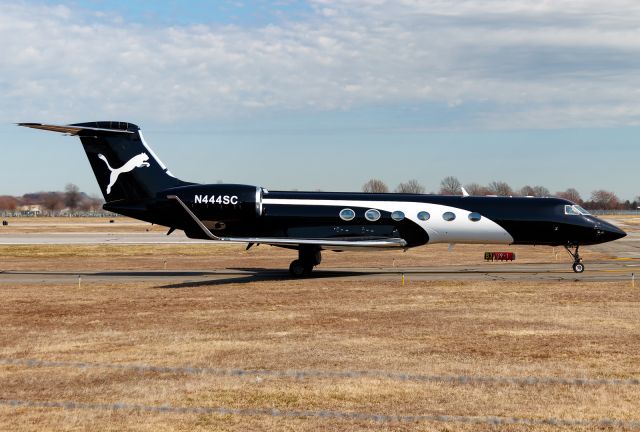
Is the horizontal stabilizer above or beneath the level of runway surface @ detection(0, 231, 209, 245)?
above

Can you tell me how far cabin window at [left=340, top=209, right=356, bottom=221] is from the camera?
33625mm

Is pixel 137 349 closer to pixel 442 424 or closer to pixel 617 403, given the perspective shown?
pixel 442 424

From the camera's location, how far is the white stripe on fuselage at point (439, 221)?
33.8 metres

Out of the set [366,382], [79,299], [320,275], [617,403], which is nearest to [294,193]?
[320,275]

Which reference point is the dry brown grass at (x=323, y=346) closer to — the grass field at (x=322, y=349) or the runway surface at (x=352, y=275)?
the grass field at (x=322, y=349)

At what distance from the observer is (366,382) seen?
543 inches

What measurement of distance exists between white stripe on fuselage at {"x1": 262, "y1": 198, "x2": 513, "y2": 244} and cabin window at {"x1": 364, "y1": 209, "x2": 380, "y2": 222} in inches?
8.0

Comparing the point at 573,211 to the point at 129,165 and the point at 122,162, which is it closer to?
the point at 129,165

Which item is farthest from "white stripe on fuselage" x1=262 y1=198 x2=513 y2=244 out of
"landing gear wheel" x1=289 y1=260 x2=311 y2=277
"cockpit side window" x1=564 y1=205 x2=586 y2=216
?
"cockpit side window" x1=564 y1=205 x2=586 y2=216

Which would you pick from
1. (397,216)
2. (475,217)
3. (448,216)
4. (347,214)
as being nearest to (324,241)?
(347,214)

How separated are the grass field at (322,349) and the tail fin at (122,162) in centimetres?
539

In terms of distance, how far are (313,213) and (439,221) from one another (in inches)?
232

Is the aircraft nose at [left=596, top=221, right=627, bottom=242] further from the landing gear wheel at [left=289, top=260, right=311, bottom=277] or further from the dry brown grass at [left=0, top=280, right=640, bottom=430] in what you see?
the landing gear wheel at [left=289, top=260, right=311, bottom=277]

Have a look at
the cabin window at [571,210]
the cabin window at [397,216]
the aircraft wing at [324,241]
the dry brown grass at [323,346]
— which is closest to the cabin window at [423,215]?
the cabin window at [397,216]
